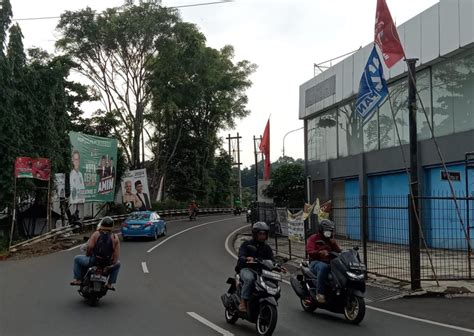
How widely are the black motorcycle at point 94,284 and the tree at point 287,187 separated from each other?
20916mm

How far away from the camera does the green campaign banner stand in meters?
30.3

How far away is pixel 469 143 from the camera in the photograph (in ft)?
60.0

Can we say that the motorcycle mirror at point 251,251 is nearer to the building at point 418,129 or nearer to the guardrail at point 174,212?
the building at point 418,129

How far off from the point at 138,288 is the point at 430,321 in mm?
6387

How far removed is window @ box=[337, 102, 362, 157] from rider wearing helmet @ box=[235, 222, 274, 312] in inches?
713

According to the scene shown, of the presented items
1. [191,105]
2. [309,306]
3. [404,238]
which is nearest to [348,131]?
[404,238]

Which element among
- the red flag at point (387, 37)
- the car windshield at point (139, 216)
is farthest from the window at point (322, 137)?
the red flag at point (387, 37)

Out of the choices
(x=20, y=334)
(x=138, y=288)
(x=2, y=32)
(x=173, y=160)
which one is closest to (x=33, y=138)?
(x=2, y=32)

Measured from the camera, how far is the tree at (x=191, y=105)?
43344 millimetres

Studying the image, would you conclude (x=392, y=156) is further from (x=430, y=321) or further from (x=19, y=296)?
(x=19, y=296)

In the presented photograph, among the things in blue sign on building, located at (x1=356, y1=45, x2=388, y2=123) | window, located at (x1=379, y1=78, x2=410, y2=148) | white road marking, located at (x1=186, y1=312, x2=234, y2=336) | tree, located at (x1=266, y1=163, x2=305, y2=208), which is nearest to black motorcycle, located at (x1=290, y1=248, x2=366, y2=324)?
white road marking, located at (x1=186, y1=312, x2=234, y2=336)

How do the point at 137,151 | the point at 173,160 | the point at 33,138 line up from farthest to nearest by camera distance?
the point at 173,160 → the point at 137,151 → the point at 33,138

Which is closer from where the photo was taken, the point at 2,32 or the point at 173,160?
the point at 2,32

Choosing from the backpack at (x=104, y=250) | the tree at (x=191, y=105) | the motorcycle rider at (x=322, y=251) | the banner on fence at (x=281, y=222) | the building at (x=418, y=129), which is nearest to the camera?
the motorcycle rider at (x=322, y=251)
